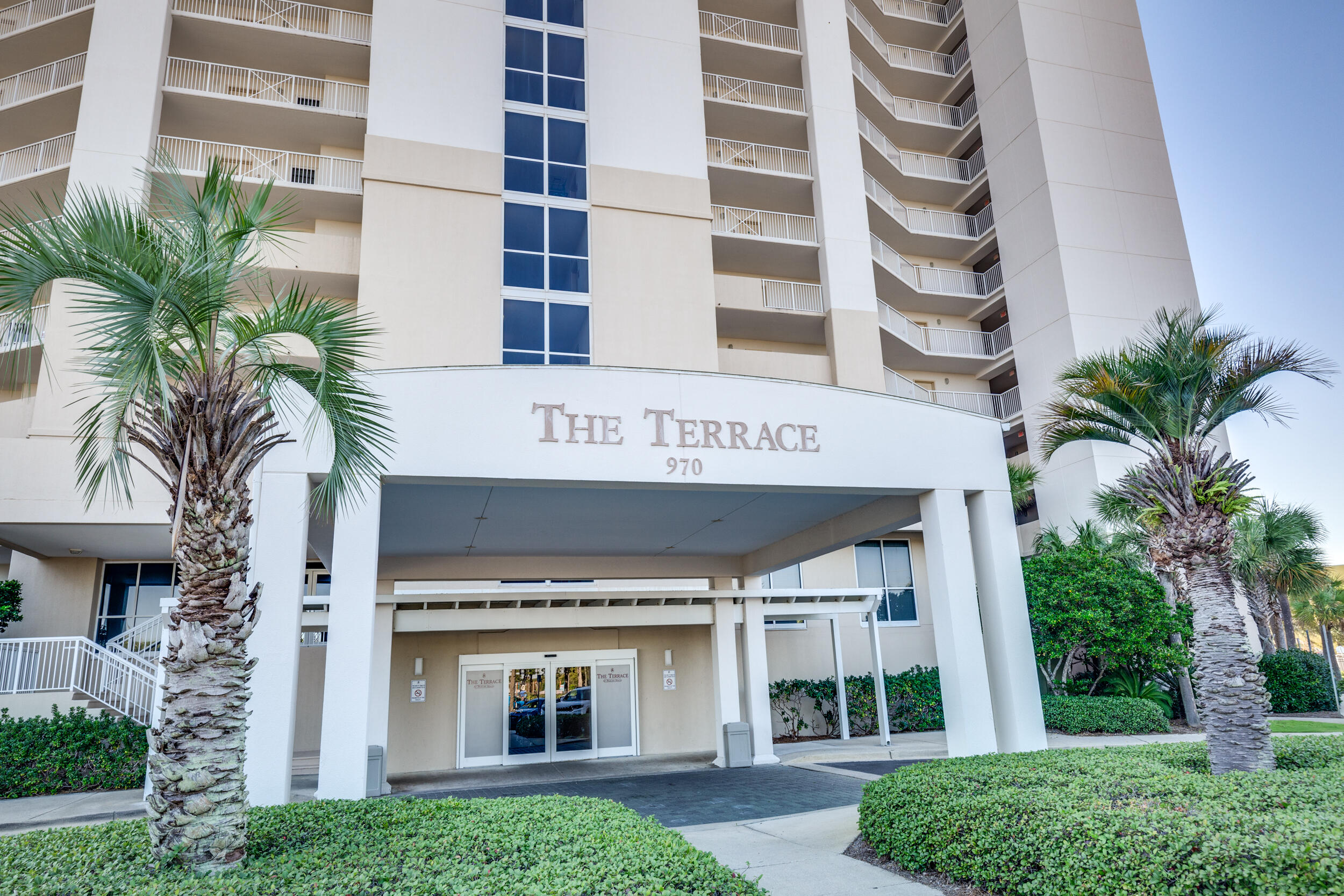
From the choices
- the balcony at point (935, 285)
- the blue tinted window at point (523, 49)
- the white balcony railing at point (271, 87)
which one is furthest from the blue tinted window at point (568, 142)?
the balcony at point (935, 285)

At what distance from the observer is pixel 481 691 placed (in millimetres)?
17906

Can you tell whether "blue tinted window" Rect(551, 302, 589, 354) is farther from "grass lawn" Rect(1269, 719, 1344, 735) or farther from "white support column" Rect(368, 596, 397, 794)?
"grass lawn" Rect(1269, 719, 1344, 735)

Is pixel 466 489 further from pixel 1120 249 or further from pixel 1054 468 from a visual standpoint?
pixel 1120 249

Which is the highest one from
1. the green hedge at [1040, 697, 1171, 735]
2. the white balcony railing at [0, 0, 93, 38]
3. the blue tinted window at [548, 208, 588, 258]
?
the white balcony railing at [0, 0, 93, 38]

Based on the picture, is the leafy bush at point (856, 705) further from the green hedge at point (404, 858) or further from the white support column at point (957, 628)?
the green hedge at point (404, 858)

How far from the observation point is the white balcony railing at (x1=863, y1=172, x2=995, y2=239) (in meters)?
28.8

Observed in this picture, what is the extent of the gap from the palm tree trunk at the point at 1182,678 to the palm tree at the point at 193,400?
2004 centimetres

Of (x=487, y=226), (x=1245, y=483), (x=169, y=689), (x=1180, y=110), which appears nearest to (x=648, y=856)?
(x=169, y=689)

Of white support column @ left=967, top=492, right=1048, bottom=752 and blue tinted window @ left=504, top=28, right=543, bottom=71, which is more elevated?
blue tinted window @ left=504, top=28, right=543, bottom=71

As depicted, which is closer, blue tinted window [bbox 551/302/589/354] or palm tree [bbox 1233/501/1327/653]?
blue tinted window [bbox 551/302/589/354]

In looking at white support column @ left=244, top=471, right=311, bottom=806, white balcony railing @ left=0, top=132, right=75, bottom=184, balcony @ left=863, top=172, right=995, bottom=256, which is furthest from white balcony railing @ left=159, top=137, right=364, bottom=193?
balcony @ left=863, top=172, right=995, bottom=256

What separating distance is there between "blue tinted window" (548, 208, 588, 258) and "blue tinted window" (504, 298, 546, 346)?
1945 mm

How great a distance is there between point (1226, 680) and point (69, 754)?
17394 millimetres

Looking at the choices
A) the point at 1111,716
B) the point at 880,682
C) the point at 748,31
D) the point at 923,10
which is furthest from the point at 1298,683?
the point at 923,10
